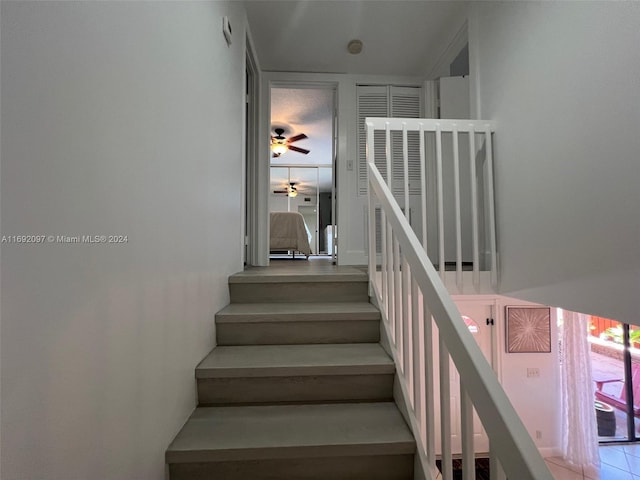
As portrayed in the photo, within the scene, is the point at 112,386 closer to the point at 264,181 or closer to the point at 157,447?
the point at 157,447

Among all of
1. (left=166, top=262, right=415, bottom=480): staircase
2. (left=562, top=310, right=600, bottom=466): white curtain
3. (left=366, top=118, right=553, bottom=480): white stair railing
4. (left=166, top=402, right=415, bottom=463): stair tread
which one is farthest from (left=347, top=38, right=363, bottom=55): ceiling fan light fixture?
(left=562, top=310, right=600, bottom=466): white curtain

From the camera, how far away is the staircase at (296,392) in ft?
3.77

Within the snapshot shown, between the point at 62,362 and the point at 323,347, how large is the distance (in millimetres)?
1191

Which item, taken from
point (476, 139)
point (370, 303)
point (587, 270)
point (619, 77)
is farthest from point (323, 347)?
point (476, 139)

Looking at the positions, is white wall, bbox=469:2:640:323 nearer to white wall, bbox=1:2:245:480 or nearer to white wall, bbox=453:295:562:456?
white wall, bbox=1:2:245:480

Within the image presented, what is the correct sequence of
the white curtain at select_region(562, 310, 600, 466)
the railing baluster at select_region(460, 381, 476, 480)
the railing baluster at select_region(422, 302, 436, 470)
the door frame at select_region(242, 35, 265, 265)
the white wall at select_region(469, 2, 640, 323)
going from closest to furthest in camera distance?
the railing baluster at select_region(460, 381, 476, 480)
the railing baluster at select_region(422, 302, 436, 470)
the white wall at select_region(469, 2, 640, 323)
the door frame at select_region(242, 35, 265, 265)
the white curtain at select_region(562, 310, 600, 466)

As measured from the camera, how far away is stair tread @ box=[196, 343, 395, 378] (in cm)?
139

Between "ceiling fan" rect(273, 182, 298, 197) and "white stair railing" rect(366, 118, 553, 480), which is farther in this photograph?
"ceiling fan" rect(273, 182, 298, 197)

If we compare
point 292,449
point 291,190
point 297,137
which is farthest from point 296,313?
point 291,190

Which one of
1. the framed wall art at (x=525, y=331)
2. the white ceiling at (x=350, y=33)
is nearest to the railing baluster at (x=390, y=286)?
the white ceiling at (x=350, y=33)

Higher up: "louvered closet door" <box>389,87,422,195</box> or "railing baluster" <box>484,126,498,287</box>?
"louvered closet door" <box>389,87,422,195</box>

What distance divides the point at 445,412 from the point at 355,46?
3.37m

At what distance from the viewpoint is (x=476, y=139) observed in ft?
8.07

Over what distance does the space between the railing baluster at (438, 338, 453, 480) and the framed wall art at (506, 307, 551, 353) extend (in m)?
3.53
